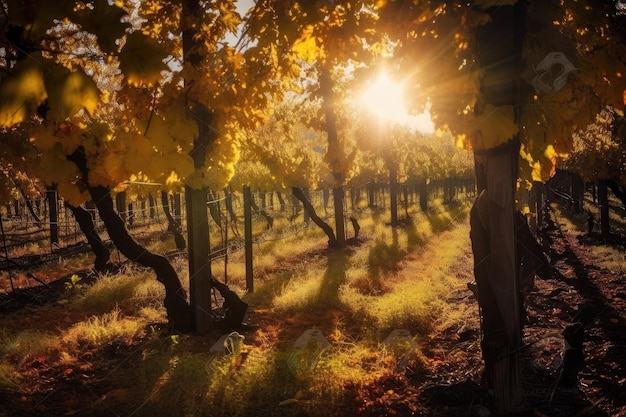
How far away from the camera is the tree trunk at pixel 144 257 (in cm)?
614

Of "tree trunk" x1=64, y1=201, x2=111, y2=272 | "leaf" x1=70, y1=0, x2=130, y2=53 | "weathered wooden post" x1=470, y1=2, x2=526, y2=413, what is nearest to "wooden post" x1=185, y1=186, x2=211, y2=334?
"weathered wooden post" x1=470, y1=2, x2=526, y2=413

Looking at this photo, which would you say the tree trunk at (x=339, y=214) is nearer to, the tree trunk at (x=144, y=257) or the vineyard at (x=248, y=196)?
the vineyard at (x=248, y=196)

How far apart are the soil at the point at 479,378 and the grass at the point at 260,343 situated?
197mm

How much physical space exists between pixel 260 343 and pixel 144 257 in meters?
2.20

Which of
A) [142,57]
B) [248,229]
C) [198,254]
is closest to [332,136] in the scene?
[248,229]

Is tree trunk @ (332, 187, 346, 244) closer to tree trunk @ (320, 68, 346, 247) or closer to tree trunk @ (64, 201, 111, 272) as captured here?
tree trunk @ (320, 68, 346, 247)

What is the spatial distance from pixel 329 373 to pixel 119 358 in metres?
2.98

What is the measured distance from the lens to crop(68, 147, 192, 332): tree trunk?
6.14m

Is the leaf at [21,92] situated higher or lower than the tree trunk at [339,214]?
higher

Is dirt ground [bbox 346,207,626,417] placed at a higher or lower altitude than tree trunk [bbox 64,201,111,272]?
lower

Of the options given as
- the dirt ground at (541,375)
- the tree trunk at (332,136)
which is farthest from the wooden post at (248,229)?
the tree trunk at (332,136)

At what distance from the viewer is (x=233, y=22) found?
6.19 metres

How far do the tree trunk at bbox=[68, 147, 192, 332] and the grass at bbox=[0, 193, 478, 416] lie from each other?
0.30 metres

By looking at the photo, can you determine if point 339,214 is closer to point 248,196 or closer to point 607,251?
point 248,196
